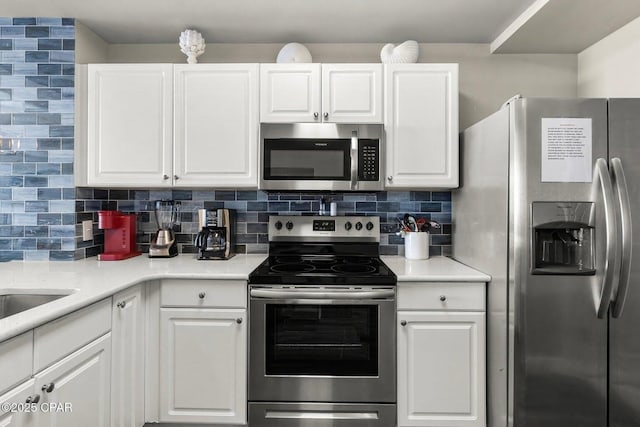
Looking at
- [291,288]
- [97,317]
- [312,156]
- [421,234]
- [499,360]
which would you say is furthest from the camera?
[421,234]

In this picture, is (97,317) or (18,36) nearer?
(97,317)

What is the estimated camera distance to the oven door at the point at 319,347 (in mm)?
1960

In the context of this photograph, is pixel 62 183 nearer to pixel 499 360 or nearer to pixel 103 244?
pixel 103 244

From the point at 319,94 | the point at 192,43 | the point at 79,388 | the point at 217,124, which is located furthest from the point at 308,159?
the point at 79,388

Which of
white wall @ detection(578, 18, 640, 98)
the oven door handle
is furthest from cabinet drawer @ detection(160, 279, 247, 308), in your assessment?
white wall @ detection(578, 18, 640, 98)

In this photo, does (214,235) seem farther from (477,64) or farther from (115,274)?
(477,64)

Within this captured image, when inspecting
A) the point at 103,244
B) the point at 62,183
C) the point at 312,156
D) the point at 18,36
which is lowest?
the point at 103,244

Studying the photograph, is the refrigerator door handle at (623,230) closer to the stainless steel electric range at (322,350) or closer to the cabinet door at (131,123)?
the stainless steel electric range at (322,350)

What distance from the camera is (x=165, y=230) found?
8.11 feet

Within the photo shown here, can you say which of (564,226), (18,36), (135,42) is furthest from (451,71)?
(18,36)

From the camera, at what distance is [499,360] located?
1815 mm

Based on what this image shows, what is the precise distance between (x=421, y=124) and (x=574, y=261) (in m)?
1.09

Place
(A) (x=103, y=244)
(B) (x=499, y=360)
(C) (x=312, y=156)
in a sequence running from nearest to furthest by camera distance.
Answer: (B) (x=499, y=360), (C) (x=312, y=156), (A) (x=103, y=244)

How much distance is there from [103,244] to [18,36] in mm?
1343
